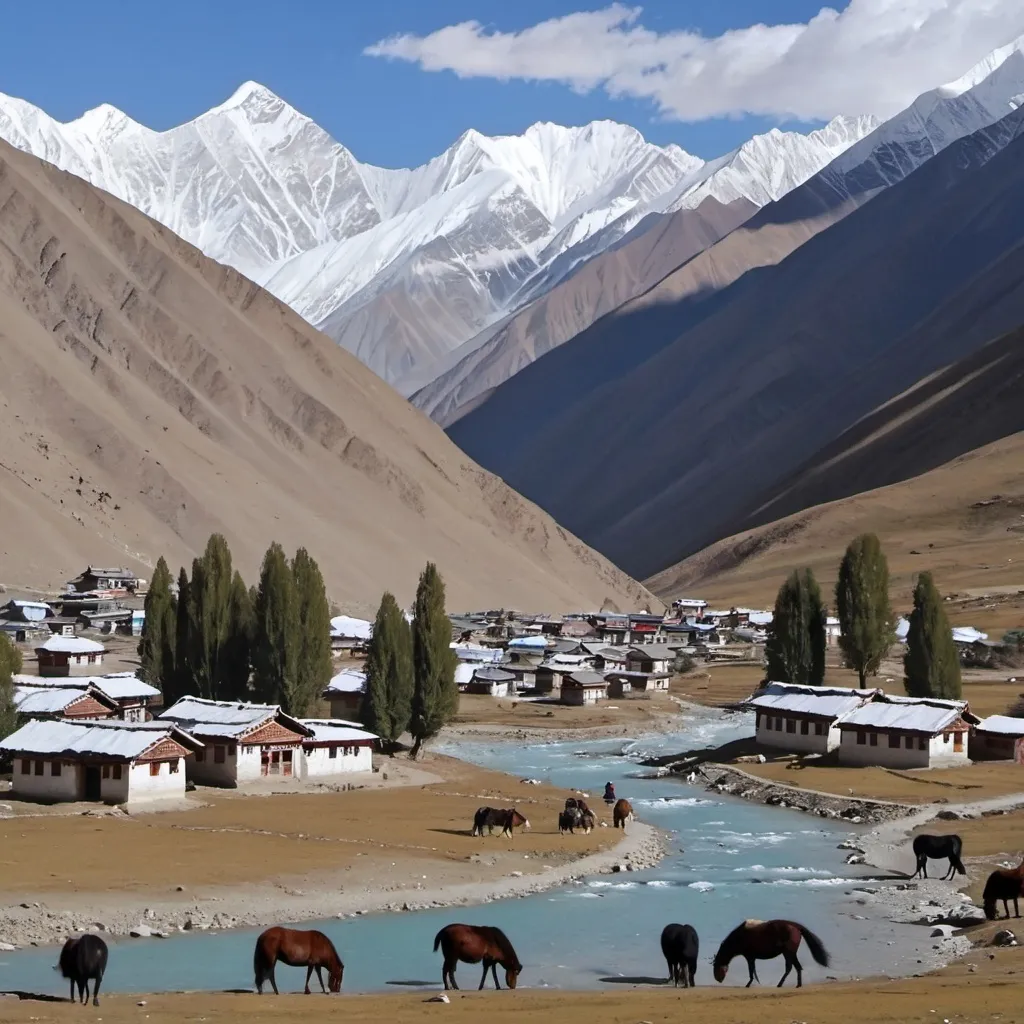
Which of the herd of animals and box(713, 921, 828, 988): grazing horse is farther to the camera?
box(713, 921, 828, 988): grazing horse

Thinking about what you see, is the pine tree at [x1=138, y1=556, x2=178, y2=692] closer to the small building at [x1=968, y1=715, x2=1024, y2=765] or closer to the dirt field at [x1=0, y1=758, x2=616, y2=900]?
the dirt field at [x1=0, y1=758, x2=616, y2=900]

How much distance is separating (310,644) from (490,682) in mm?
39693

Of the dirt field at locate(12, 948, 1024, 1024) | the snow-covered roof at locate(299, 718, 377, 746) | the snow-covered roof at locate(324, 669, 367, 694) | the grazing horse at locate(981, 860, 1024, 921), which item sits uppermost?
the snow-covered roof at locate(324, 669, 367, 694)

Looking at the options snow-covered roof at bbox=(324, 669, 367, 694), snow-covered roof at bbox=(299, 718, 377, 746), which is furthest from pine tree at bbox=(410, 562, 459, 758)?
snow-covered roof at bbox=(324, 669, 367, 694)

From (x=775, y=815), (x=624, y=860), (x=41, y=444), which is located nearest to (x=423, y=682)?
(x=775, y=815)

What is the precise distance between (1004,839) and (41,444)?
125m

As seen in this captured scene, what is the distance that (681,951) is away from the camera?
136ft

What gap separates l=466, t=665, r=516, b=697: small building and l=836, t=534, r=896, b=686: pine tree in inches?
1040

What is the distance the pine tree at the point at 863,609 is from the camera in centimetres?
10488

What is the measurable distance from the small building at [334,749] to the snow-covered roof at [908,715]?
70.0ft

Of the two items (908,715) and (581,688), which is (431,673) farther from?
(581,688)

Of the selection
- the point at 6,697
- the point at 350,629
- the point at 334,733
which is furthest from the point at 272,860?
the point at 350,629

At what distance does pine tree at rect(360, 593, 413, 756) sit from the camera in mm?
82500

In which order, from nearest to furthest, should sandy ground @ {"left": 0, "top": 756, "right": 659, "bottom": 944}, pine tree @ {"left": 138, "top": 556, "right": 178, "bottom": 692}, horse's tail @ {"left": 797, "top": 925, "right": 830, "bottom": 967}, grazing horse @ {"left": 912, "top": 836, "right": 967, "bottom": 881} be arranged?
horse's tail @ {"left": 797, "top": 925, "right": 830, "bottom": 967} < sandy ground @ {"left": 0, "top": 756, "right": 659, "bottom": 944} < grazing horse @ {"left": 912, "top": 836, "right": 967, "bottom": 881} < pine tree @ {"left": 138, "top": 556, "right": 178, "bottom": 692}
